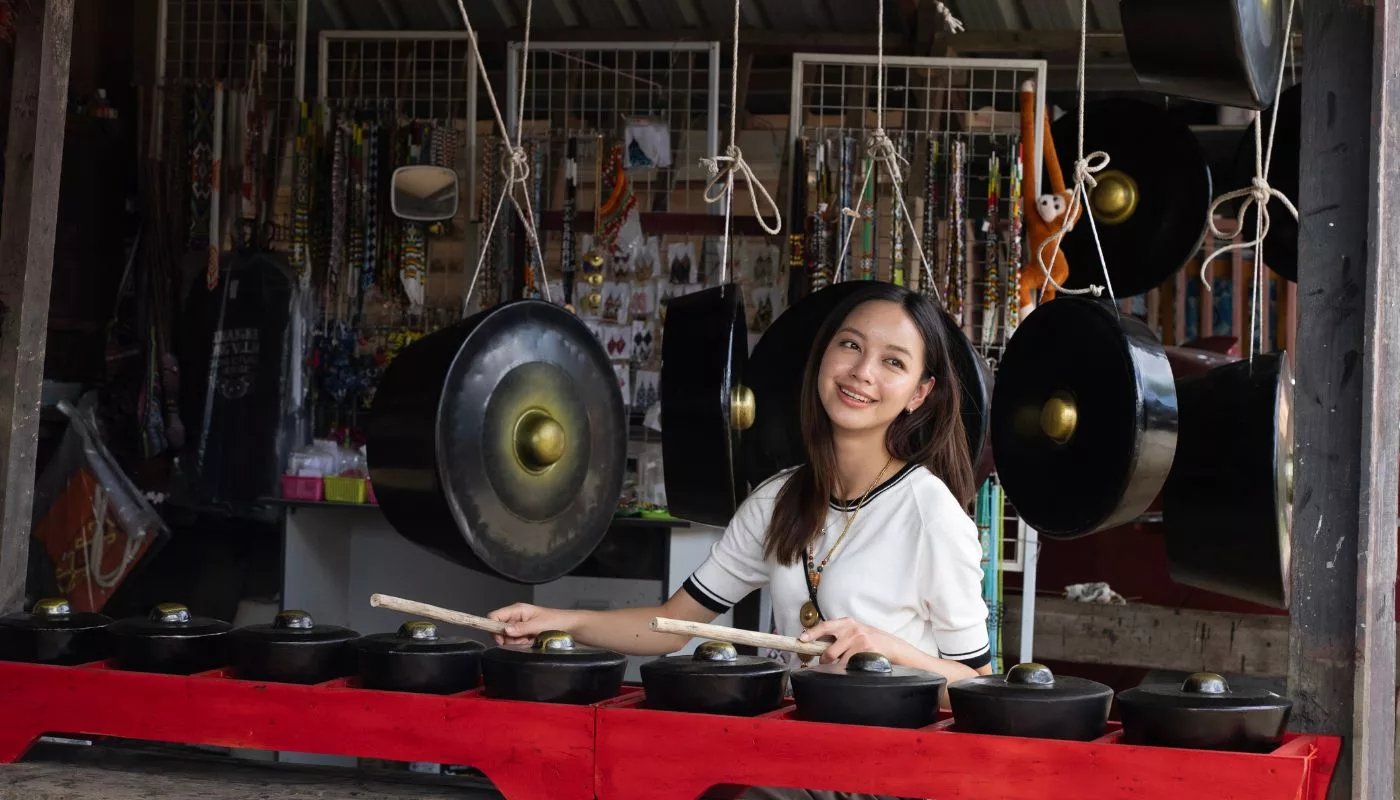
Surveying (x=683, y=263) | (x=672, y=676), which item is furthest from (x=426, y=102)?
(x=672, y=676)

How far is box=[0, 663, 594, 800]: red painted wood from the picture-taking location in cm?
199

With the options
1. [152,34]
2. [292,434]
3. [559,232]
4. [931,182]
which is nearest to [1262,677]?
[931,182]

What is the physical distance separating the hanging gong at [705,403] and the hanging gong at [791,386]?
0.16 meters

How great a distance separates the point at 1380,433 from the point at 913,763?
786 mm

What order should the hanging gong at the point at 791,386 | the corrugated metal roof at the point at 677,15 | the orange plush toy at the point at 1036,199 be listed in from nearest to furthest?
the hanging gong at the point at 791,386 < the orange plush toy at the point at 1036,199 < the corrugated metal roof at the point at 677,15

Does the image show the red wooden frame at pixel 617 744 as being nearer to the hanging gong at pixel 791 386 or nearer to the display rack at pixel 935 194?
the hanging gong at pixel 791 386

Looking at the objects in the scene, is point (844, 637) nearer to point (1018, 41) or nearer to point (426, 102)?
point (1018, 41)

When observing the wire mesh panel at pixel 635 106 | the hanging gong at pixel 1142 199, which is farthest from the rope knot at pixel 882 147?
the wire mesh panel at pixel 635 106

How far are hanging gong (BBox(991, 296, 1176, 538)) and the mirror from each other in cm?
274

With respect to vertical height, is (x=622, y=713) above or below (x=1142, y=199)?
below

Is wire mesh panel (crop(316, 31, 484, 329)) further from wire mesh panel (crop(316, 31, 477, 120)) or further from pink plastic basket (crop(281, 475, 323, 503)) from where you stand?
pink plastic basket (crop(281, 475, 323, 503))

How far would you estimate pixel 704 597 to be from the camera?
276 cm

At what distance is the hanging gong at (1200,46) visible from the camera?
2.30 m

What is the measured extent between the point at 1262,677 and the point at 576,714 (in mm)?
3816
